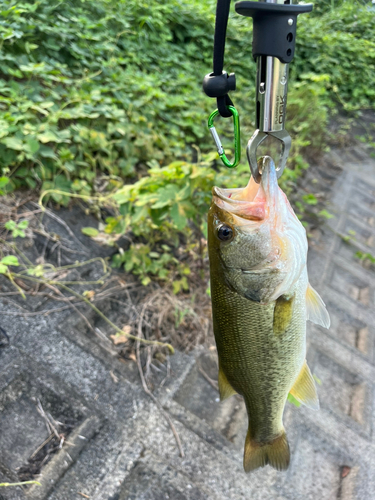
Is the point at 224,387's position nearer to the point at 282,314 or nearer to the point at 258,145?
the point at 282,314

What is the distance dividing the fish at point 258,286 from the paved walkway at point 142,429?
39.7 inches

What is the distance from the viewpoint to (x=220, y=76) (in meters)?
0.94

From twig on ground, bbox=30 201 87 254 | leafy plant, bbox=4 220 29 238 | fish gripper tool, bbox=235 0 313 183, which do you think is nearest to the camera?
fish gripper tool, bbox=235 0 313 183

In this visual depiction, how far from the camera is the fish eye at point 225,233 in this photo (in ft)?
3.75

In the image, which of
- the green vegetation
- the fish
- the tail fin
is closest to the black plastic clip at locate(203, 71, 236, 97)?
the fish

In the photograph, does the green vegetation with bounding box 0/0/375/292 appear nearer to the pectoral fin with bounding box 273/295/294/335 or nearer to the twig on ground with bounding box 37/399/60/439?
the twig on ground with bounding box 37/399/60/439

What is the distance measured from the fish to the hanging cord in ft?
0.82

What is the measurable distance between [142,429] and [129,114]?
2540 mm

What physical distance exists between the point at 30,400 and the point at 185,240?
1.69 metres

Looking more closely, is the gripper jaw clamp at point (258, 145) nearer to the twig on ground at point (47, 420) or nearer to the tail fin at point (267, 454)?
the tail fin at point (267, 454)

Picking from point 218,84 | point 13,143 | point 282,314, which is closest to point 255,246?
point 282,314

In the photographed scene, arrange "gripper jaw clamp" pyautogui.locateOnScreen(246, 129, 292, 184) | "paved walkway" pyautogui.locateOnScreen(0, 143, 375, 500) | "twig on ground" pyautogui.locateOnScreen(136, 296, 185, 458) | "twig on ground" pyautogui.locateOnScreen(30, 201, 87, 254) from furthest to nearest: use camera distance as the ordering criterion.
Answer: "twig on ground" pyautogui.locateOnScreen(30, 201, 87, 254) → "twig on ground" pyautogui.locateOnScreen(136, 296, 185, 458) → "paved walkway" pyautogui.locateOnScreen(0, 143, 375, 500) → "gripper jaw clamp" pyautogui.locateOnScreen(246, 129, 292, 184)

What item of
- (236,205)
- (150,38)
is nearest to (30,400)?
(236,205)

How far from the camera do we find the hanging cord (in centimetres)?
88
